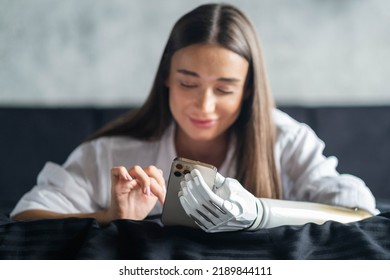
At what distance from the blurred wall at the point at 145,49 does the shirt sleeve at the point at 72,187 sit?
0.17m

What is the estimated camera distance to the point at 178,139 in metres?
1.03

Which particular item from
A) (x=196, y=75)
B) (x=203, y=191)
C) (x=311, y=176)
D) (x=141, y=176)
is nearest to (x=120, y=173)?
(x=141, y=176)

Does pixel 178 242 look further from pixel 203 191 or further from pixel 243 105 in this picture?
pixel 243 105

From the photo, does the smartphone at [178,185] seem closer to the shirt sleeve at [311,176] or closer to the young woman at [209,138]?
the young woman at [209,138]

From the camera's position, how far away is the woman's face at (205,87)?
923mm

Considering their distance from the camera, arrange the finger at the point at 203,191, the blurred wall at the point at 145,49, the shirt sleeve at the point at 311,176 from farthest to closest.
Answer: the blurred wall at the point at 145,49, the shirt sleeve at the point at 311,176, the finger at the point at 203,191

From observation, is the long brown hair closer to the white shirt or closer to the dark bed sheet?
the white shirt

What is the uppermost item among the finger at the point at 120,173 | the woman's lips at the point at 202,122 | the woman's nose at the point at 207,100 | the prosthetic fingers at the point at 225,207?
the woman's nose at the point at 207,100

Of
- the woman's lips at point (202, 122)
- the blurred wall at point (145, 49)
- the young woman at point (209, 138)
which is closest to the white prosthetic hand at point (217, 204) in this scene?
the young woman at point (209, 138)

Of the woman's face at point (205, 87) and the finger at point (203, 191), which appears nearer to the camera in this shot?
the finger at point (203, 191)

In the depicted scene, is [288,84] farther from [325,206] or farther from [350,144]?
[325,206]

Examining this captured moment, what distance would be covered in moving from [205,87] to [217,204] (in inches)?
10.6

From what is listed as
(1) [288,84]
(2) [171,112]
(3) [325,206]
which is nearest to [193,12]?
(2) [171,112]
